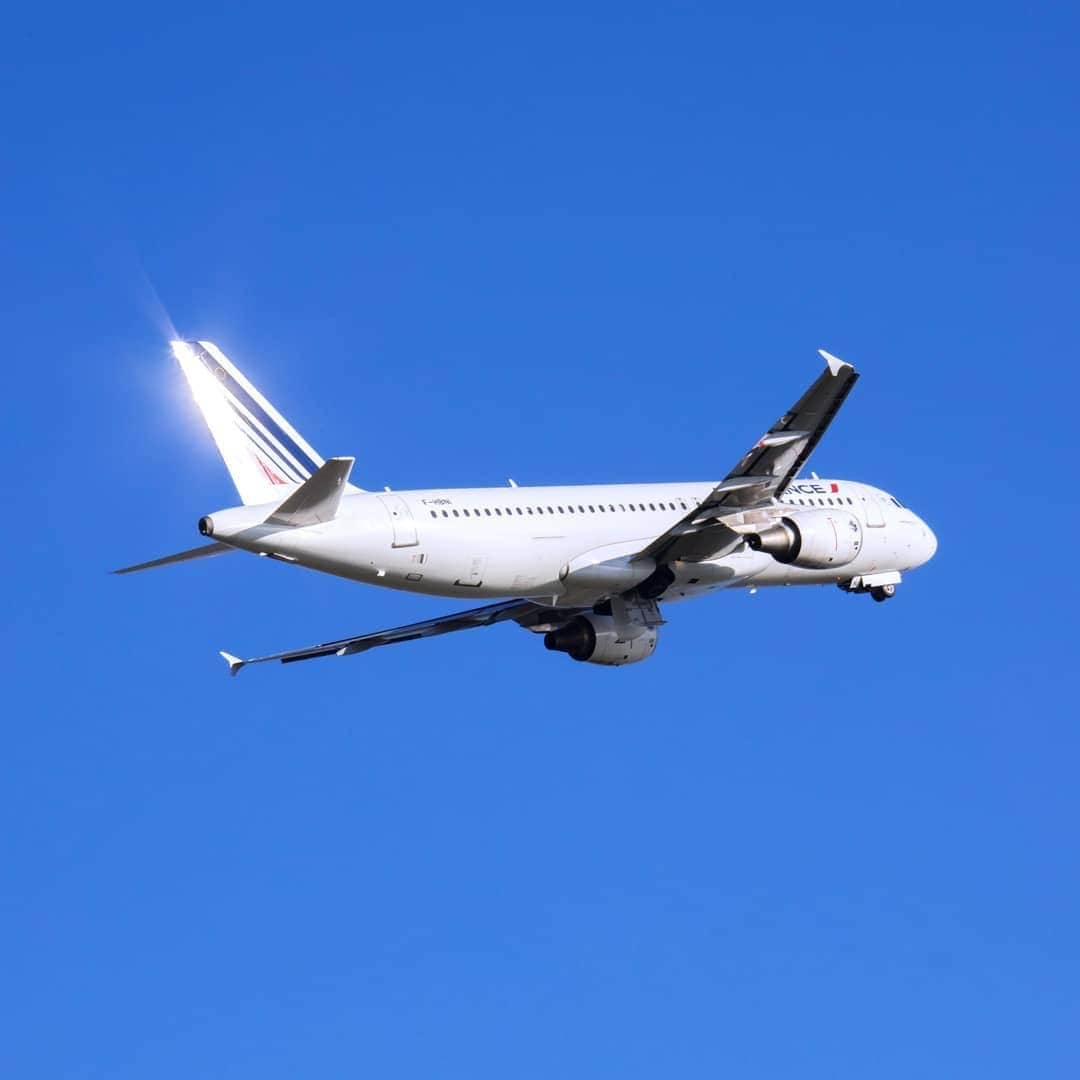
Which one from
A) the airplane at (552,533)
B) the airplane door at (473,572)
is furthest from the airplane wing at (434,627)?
the airplane door at (473,572)

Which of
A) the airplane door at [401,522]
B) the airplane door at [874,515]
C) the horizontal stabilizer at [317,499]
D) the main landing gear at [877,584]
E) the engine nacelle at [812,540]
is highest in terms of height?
the airplane door at [874,515]

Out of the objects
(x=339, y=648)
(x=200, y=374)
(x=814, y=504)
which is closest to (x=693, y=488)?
(x=814, y=504)

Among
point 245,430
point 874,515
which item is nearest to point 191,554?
point 245,430

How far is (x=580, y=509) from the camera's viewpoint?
4503 centimetres

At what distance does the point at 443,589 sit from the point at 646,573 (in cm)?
501

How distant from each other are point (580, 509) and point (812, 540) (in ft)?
17.2

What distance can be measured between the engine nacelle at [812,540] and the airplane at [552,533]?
0.13 feet

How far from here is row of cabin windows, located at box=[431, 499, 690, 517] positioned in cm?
4281

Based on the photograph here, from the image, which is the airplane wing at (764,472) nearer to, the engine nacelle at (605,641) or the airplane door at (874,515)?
the engine nacelle at (605,641)

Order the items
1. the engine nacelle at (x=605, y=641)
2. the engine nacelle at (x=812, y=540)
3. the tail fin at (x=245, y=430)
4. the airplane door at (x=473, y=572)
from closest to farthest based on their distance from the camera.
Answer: the tail fin at (x=245, y=430) < the airplane door at (x=473, y=572) < the engine nacelle at (x=812, y=540) < the engine nacelle at (x=605, y=641)

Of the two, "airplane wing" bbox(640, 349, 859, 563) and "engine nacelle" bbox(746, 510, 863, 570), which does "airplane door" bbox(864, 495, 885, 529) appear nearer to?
"engine nacelle" bbox(746, 510, 863, 570)

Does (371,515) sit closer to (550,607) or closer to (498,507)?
(498,507)

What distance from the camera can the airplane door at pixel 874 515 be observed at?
49.1 m

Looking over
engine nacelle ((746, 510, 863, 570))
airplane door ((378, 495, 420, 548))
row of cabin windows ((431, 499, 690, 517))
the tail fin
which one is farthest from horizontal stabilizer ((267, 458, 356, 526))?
engine nacelle ((746, 510, 863, 570))
